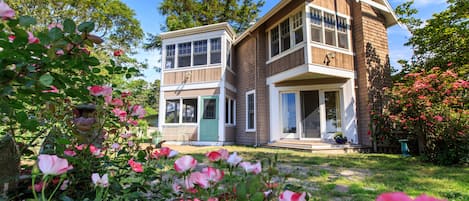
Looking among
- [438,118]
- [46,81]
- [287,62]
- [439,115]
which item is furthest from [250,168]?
[287,62]

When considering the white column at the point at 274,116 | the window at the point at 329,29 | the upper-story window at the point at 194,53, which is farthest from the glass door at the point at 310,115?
the upper-story window at the point at 194,53

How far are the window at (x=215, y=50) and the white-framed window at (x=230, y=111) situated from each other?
169 centimetres

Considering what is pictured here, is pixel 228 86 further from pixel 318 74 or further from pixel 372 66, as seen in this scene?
pixel 372 66

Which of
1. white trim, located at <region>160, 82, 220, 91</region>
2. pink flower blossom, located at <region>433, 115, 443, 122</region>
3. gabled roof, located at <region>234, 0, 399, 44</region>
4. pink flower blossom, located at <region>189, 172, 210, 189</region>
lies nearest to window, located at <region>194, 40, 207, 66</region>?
white trim, located at <region>160, 82, 220, 91</region>

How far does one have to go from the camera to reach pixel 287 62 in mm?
7801

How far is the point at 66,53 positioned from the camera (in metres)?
0.92

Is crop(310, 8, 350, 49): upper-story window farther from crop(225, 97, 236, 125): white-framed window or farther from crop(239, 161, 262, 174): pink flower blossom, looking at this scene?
crop(239, 161, 262, 174): pink flower blossom

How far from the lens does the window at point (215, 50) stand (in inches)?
388

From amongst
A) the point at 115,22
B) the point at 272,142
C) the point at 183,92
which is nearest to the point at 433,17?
the point at 272,142

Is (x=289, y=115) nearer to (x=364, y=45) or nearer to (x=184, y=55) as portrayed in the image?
(x=364, y=45)

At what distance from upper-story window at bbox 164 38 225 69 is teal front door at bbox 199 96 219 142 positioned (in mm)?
1649

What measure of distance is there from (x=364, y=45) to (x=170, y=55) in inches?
298

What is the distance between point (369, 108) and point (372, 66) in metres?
1.43

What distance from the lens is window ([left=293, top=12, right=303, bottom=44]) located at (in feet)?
24.8
